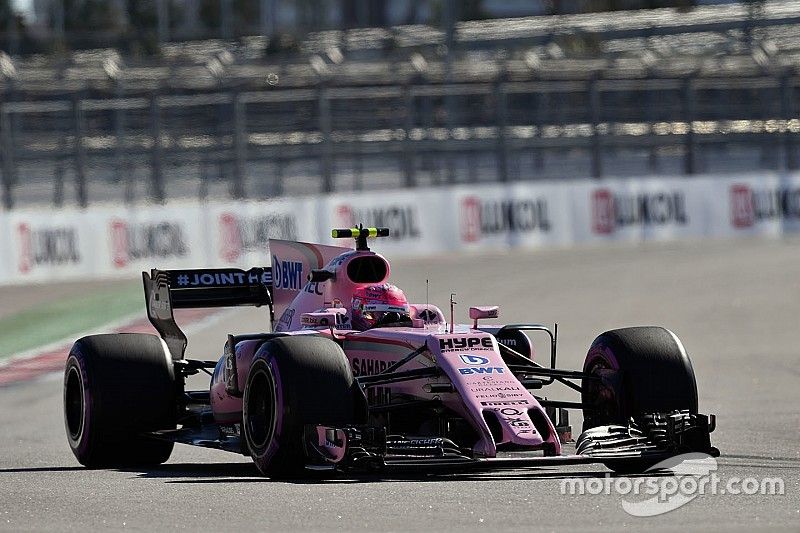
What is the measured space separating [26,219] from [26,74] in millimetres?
9236

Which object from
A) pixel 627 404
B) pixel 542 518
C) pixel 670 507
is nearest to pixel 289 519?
pixel 542 518

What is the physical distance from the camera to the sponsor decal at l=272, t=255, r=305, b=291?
10.7 m

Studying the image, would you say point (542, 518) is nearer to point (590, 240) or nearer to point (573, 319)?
point (573, 319)

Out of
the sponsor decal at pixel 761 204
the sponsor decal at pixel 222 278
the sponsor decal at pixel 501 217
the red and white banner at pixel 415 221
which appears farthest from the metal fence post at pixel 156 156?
the sponsor decal at pixel 222 278

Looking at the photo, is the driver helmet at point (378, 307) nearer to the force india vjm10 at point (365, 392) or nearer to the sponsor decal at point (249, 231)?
the force india vjm10 at point (365, 392)

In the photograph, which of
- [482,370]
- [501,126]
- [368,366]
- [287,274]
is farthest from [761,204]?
[482,370]

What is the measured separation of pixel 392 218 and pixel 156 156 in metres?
3.86

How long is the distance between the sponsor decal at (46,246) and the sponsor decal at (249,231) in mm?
2170

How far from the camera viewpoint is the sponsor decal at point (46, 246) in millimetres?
23062

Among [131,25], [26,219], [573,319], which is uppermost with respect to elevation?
[131,25]

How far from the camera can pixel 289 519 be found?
23.4ft

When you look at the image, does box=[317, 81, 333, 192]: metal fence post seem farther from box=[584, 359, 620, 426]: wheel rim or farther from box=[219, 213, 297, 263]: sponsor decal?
box=[584, 359, 620, 426]: wheel rim

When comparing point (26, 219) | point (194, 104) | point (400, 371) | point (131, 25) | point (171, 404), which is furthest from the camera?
point (131, 25)

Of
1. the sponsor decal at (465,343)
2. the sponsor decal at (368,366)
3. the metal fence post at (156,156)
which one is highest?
the metal fence post at (156,156)
